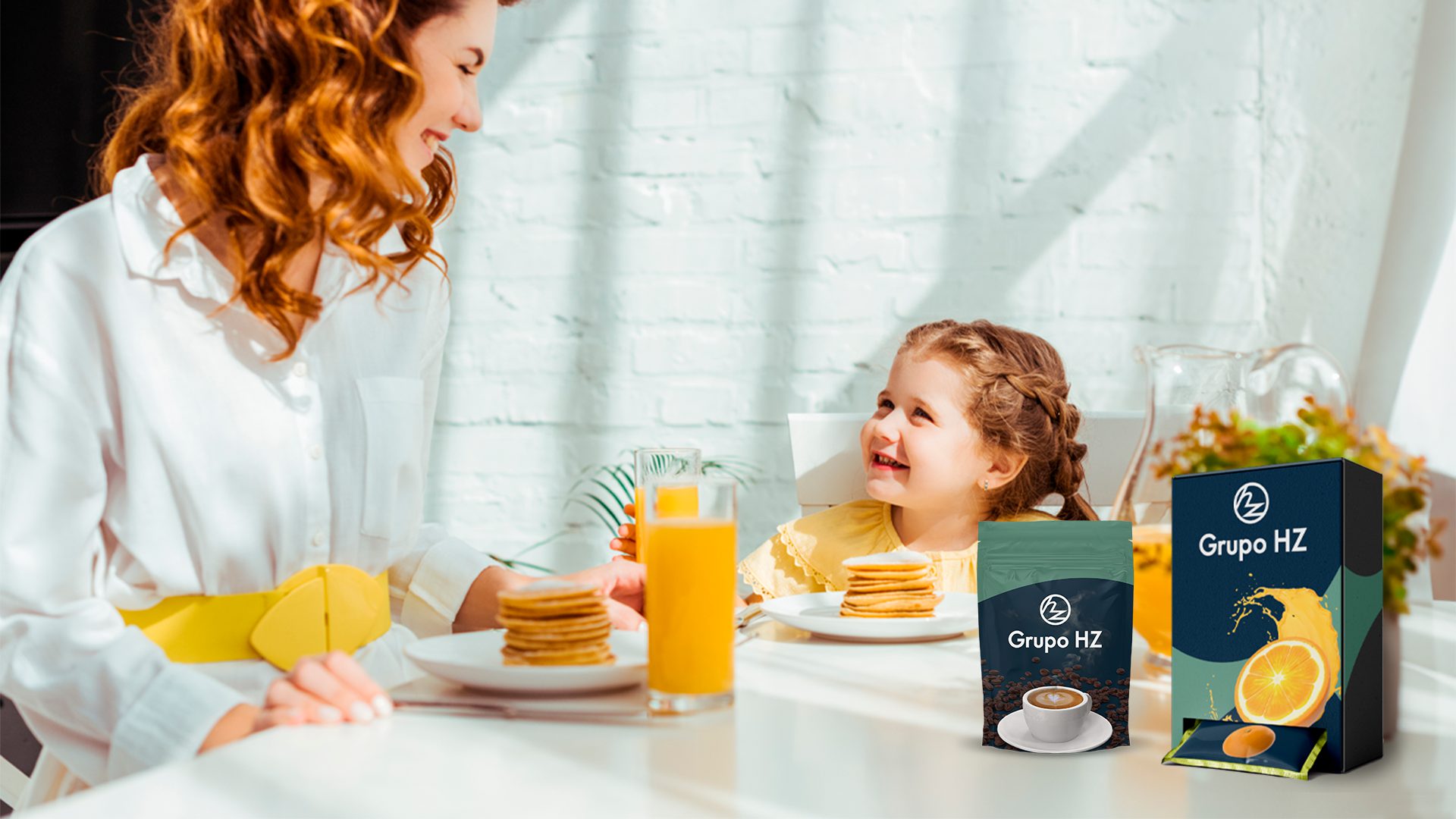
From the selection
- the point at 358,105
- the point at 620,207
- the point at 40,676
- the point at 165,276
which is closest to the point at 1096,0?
the point at 620,207

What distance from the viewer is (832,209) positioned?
7.93 ft

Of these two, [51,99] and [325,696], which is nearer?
[325,696]

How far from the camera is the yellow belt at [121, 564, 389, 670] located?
1.07 meters

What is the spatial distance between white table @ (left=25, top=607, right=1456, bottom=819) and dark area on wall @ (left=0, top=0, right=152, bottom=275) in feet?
7.84

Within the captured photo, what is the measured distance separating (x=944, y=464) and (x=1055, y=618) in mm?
989

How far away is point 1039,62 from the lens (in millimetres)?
2328

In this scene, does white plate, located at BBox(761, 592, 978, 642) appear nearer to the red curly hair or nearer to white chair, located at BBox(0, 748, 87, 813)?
the red curly hair

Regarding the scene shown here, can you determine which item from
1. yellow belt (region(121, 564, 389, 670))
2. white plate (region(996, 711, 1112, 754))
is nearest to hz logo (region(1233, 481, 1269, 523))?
white plate (region(996, 711, 1112, 754))

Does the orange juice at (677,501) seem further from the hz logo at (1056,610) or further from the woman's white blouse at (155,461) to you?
the woman's white blouse at (155,461)

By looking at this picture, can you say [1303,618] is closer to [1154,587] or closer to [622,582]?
[1154,587]

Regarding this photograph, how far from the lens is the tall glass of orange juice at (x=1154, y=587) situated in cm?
72

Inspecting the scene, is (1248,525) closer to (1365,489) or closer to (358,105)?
(1365,489)

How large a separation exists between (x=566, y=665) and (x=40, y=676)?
19.8 inches

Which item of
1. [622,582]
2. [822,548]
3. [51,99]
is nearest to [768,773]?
[622,582]
